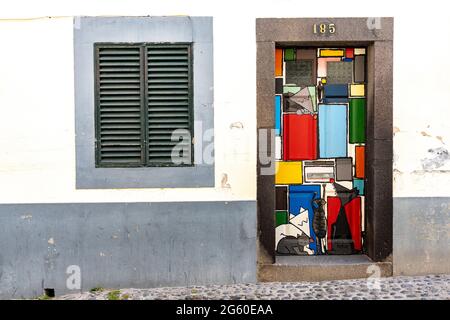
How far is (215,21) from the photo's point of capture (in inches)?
198

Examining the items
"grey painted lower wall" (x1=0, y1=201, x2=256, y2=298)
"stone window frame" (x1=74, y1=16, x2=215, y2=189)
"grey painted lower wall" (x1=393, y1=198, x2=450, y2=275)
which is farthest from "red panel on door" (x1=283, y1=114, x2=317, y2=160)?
"grey painted lower wall" (x1=393, y1=198, x2=450, y2=275)

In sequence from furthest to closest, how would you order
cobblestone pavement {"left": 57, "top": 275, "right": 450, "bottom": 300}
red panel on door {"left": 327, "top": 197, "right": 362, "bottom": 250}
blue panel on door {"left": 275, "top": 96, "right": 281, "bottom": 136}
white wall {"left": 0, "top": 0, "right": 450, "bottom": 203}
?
red panel on door {"left": 327, "top": 197, "right": 362, "bottom": 250}, blue panel on door {"left": 275, "top": 96, "right": 281, "bottom": 136}, white wall {"left": 0, "top": 0, "right": 450, "bottom": 203}, cobblestone pavement {"left": 57, "top": 275, "right": 450, "bottom": 300}

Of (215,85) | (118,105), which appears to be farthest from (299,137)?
(118,105)

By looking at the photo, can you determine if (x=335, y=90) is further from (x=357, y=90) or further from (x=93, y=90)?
(x=93, y=90)

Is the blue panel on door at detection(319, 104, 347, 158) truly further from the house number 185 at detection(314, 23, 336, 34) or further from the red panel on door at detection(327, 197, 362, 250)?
the house number 185 at detection(314, 23, 336, 34)

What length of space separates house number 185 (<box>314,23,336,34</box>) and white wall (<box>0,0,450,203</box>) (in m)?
0.15

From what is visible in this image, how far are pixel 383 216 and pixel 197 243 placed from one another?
2.24 m

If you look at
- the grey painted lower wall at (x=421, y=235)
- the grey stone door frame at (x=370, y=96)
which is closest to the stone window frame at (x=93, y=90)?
the grey stone door frame at (x=370, y=96)

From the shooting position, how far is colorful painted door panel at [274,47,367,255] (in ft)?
17.8

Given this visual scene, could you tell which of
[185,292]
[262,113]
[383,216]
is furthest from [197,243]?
[383,216]

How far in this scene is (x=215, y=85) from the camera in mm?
5066

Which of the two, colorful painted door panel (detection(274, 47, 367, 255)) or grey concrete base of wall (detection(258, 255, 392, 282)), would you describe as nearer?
grey concrete base of wall (detection(258, 255, 392, 282))
